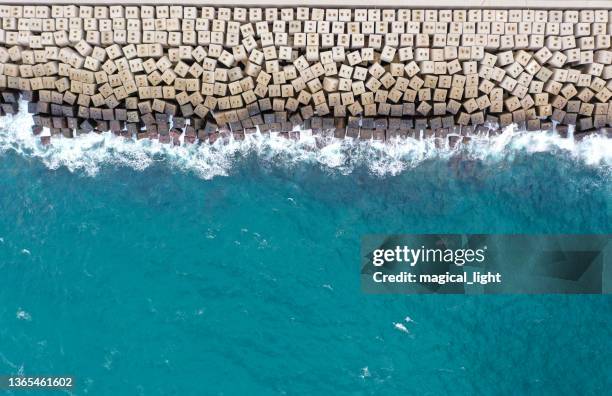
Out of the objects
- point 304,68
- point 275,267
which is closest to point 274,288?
point 275,267

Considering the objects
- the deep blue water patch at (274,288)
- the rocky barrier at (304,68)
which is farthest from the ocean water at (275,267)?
the rocky barrier at (304,68)

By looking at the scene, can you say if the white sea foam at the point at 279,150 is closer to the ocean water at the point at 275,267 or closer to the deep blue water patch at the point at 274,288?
the ocean water at the point at 275,267

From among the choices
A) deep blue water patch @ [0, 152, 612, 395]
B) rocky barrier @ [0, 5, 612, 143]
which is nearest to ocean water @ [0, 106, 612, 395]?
deep blue water patch @ [0, 152, 612, 395]

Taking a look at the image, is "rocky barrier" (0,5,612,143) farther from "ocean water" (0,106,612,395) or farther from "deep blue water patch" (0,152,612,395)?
"deep blue water patch" (0,152,612,395)

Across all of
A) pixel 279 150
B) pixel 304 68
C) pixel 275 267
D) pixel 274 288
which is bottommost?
pixel 274 288

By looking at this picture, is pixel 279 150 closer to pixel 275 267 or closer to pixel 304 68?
pixel 304 68

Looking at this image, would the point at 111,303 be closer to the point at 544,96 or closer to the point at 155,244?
the point at 155,244

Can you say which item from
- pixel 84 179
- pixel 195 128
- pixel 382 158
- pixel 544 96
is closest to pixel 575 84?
pixel 544 96
